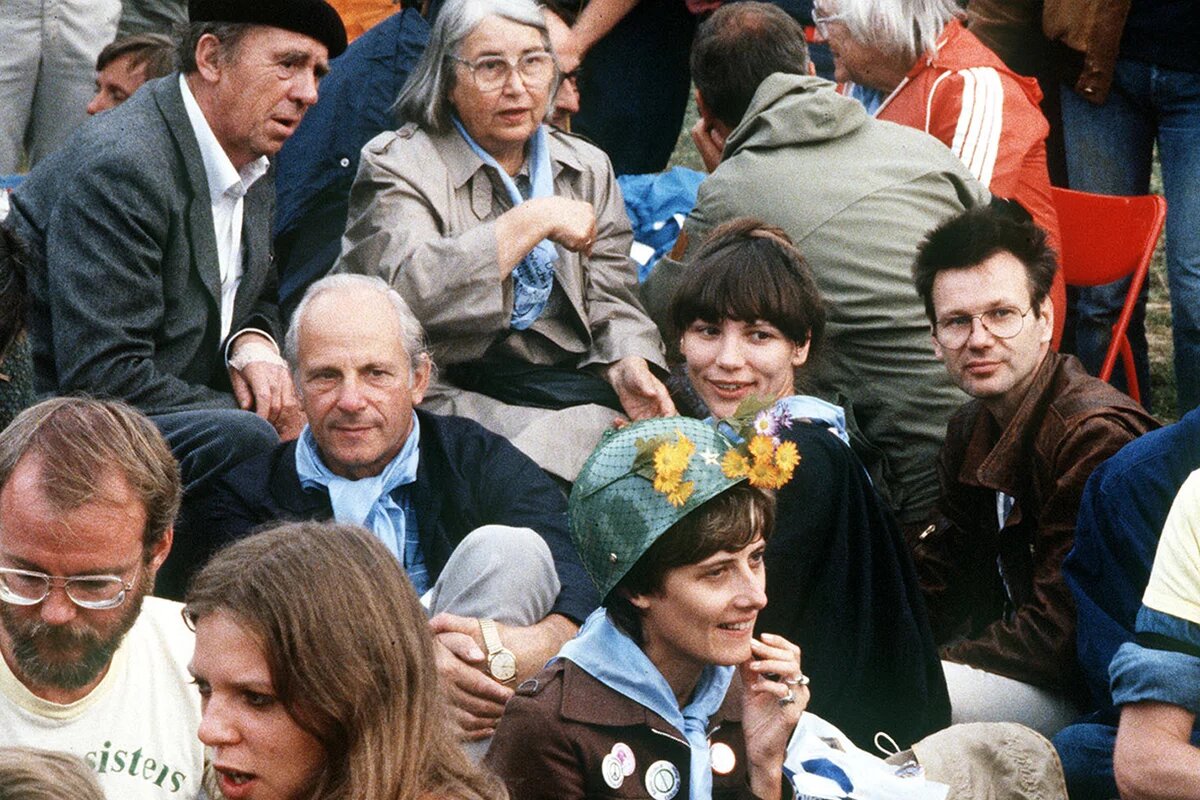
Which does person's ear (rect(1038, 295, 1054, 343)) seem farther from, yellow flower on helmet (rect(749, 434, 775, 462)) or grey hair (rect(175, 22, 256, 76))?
grey hair (rect(175, 22, 256, 76))

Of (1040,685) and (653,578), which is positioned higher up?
(653,578)

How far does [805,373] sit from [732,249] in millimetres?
400

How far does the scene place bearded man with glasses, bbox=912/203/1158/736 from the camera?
439 cm

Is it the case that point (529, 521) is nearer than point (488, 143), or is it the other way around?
point (529, 521)

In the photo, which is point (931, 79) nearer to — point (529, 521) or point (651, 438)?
point (529, 521)

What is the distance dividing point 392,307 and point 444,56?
1.02 metres

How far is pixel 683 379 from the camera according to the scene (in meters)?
Answer: 5.25

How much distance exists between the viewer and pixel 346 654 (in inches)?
107

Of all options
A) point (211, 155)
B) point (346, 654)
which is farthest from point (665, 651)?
point (211, 155)

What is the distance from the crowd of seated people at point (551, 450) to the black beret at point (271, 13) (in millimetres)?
10

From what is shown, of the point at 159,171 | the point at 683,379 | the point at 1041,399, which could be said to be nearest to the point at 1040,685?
the point at 1041,399

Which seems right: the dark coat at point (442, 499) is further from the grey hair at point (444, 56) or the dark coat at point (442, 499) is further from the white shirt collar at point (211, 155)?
the grey hair at point (444, 56)

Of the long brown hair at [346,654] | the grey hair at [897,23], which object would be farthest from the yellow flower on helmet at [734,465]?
the grey hair at [897,23]

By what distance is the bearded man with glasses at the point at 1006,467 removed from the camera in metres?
4.39
